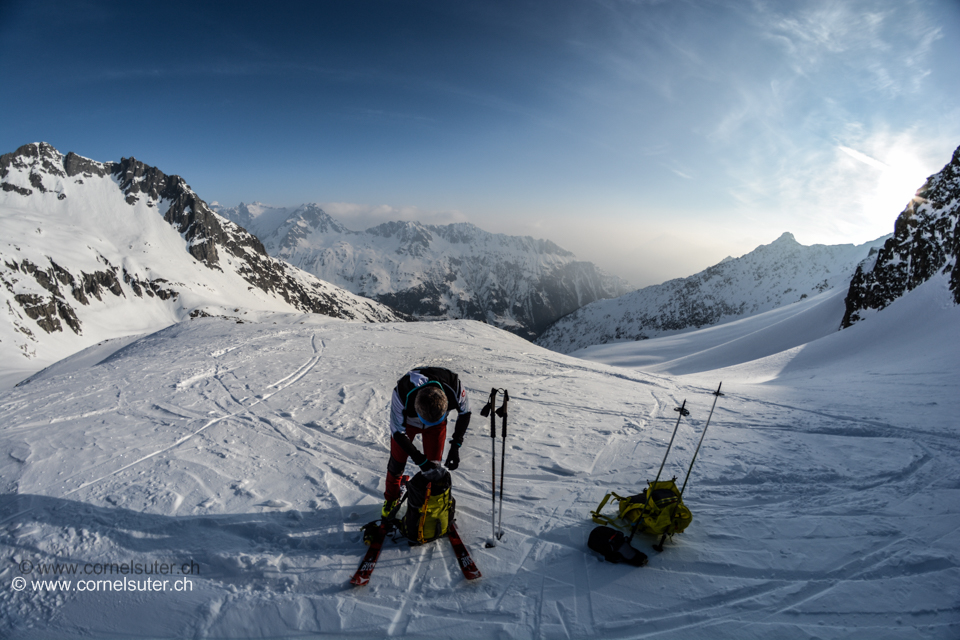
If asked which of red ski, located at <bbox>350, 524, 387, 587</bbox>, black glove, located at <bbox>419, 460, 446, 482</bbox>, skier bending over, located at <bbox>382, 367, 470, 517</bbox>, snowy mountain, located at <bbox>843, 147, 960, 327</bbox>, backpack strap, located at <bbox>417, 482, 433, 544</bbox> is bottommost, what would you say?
red ski, located at <bbox>350, 524, 387, 587</bbox>

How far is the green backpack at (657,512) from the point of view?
5.32 m

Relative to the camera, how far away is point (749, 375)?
22922 mm

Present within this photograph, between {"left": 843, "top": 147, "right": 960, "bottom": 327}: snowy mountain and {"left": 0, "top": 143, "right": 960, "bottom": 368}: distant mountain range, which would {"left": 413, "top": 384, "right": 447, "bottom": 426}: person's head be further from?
{"left": 843, "top": 147, "right": 960, "bottom": 327}: snowy mountain

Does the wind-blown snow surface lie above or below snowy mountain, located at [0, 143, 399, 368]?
below

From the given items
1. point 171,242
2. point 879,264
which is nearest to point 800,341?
point 879,264

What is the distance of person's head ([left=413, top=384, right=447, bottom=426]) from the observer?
5.29 meters

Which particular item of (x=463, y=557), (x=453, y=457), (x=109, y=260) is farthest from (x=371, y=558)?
(x=109, y=260)

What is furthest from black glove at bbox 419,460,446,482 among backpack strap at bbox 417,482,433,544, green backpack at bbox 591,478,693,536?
green backpack at bbox 591,478,693,536

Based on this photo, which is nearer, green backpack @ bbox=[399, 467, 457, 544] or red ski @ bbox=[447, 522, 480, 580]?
red ski @ bbox=[447, 522, 480, 580]

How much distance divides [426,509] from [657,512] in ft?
10.8

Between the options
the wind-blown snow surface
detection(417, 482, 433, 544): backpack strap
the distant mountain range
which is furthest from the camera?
the distant mountain range

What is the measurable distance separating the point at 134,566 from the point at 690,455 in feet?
33.0

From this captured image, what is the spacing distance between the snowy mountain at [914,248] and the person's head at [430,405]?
154 ft

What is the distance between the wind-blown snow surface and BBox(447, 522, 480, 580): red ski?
155 millimetres
